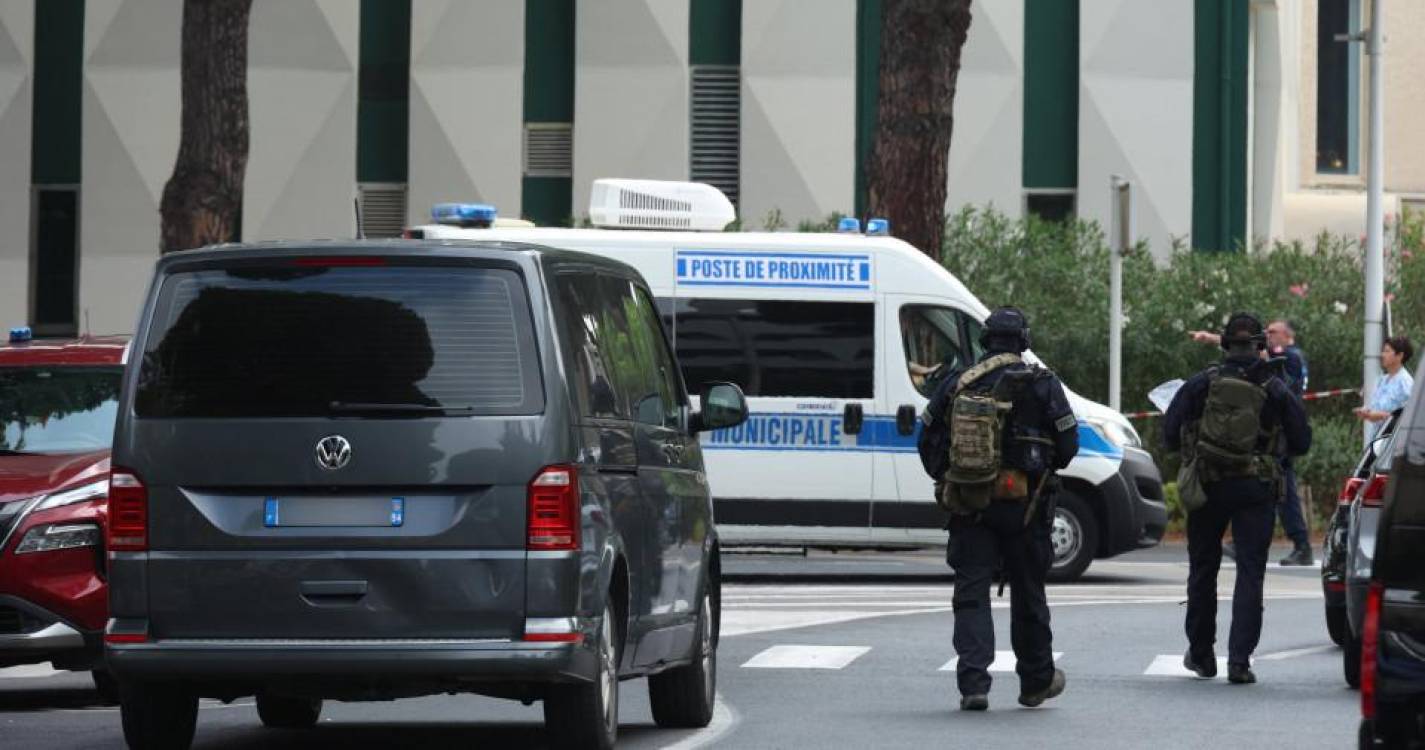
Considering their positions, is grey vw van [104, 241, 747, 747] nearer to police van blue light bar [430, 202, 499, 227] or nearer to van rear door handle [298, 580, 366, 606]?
van rear door handle [298, 580, 366, 606]

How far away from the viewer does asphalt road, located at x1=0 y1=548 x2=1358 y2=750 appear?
12.0 metres

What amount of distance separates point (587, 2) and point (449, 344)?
80.4 feet

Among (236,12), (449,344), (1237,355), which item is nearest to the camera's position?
(449,344)

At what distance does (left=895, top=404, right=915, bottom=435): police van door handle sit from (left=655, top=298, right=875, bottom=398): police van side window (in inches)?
11.0

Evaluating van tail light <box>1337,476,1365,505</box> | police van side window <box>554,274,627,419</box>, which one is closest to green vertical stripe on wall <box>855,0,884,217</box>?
van tail light <box>1337,476,1365,505</box>

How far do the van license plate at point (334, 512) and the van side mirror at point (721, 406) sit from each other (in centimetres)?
223

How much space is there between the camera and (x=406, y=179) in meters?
34.9

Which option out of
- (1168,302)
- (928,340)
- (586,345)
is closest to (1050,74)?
(1168,302)

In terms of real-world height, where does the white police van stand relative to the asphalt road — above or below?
above

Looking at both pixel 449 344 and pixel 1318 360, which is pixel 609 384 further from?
pixel 1318 360

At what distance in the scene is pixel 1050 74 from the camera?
34719 millimetres

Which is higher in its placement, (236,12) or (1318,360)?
(236,12)

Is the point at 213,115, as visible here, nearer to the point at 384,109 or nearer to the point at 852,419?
the point at 384,109

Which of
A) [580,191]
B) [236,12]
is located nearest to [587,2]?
[580,191]
